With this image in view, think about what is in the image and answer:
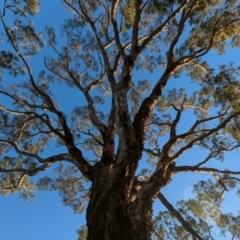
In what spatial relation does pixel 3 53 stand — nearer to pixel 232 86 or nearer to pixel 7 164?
pixel 7 164

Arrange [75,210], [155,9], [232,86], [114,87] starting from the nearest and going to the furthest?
[114,87]
[232,86]
[155,9]
[75,210]

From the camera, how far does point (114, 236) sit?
198 inches

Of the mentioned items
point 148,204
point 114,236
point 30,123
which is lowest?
point 114,236

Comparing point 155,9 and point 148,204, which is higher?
point 155,9

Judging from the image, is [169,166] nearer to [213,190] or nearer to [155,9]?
[213,190]

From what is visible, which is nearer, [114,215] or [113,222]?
[113,222]

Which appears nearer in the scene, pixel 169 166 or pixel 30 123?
pixel 169 166

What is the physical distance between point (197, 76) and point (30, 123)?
212 inches

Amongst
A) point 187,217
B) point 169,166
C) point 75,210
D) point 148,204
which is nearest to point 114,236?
point 148,204

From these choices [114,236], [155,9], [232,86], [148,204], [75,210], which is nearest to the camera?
[114,236]

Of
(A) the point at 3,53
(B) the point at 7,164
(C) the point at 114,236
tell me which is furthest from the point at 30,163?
(C) the point at 114,236

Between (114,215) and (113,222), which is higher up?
(114,215)

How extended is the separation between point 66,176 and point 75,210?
120 centimetres

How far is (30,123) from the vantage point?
1137cm
